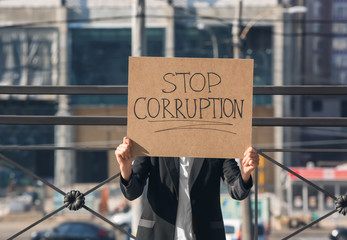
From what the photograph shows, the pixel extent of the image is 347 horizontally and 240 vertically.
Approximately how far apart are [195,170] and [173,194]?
0.14m

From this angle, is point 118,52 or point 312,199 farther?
point 118,52

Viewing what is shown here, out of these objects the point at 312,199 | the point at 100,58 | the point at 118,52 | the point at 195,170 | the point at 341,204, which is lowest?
the point at 312,199

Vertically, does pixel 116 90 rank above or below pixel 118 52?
below

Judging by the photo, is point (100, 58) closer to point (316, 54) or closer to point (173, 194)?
point (316, 54)

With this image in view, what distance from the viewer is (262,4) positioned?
2727 centimetres

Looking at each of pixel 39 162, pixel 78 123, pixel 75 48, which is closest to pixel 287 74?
pixel 75 48

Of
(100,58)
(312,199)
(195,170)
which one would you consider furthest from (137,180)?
(100,58)

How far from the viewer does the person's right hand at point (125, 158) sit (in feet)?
8.11

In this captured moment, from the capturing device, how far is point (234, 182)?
2.58 meters

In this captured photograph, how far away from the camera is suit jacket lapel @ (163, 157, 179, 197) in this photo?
261 cm

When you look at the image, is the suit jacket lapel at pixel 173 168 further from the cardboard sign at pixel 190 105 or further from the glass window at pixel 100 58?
the glass window at pixel 100 58

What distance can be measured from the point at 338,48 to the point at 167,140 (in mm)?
26193

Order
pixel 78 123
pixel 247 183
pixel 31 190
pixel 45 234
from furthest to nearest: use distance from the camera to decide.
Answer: pixel 31 190 < pixel 45 234 < pixel 78 123 < pixel 247 183

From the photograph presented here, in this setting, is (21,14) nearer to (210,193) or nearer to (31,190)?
(31,190)
